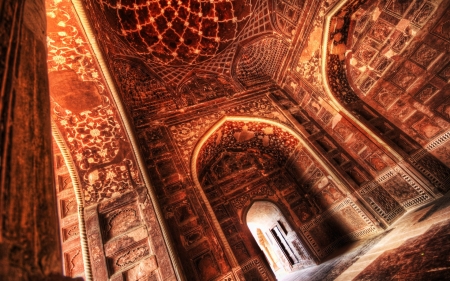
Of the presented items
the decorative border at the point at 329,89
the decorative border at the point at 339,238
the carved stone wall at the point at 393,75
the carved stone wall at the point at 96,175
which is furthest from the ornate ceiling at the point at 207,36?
the decorative border at the point at 339,238

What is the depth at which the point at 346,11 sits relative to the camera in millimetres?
4504

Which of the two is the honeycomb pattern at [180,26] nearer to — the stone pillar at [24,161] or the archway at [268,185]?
the archway at [268,185]

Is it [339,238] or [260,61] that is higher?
[260,61]

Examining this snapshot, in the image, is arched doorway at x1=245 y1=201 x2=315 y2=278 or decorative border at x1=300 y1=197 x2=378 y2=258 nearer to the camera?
decorative border at x1=300 y1=197 x2=378 y2=258

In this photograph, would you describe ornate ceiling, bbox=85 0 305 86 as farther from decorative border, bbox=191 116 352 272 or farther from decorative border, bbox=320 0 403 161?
decorative border, bbox=191 116 352 272

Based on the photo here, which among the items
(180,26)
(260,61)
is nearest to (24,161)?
(180,26)

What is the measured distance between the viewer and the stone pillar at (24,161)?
23.1 inches

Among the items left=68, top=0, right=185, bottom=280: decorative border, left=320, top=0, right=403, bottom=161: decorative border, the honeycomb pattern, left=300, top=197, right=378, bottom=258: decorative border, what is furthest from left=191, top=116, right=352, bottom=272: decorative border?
the honeycomb pattern

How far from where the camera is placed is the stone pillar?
0.59m

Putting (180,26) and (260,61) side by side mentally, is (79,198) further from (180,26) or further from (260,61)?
(260,61)

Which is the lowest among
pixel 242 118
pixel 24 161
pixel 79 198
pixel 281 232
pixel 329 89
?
pixel 281 232

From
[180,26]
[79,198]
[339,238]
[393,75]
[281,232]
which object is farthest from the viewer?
[180,26]

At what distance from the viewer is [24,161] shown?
28.5 inches

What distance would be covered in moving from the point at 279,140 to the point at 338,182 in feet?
5.55
